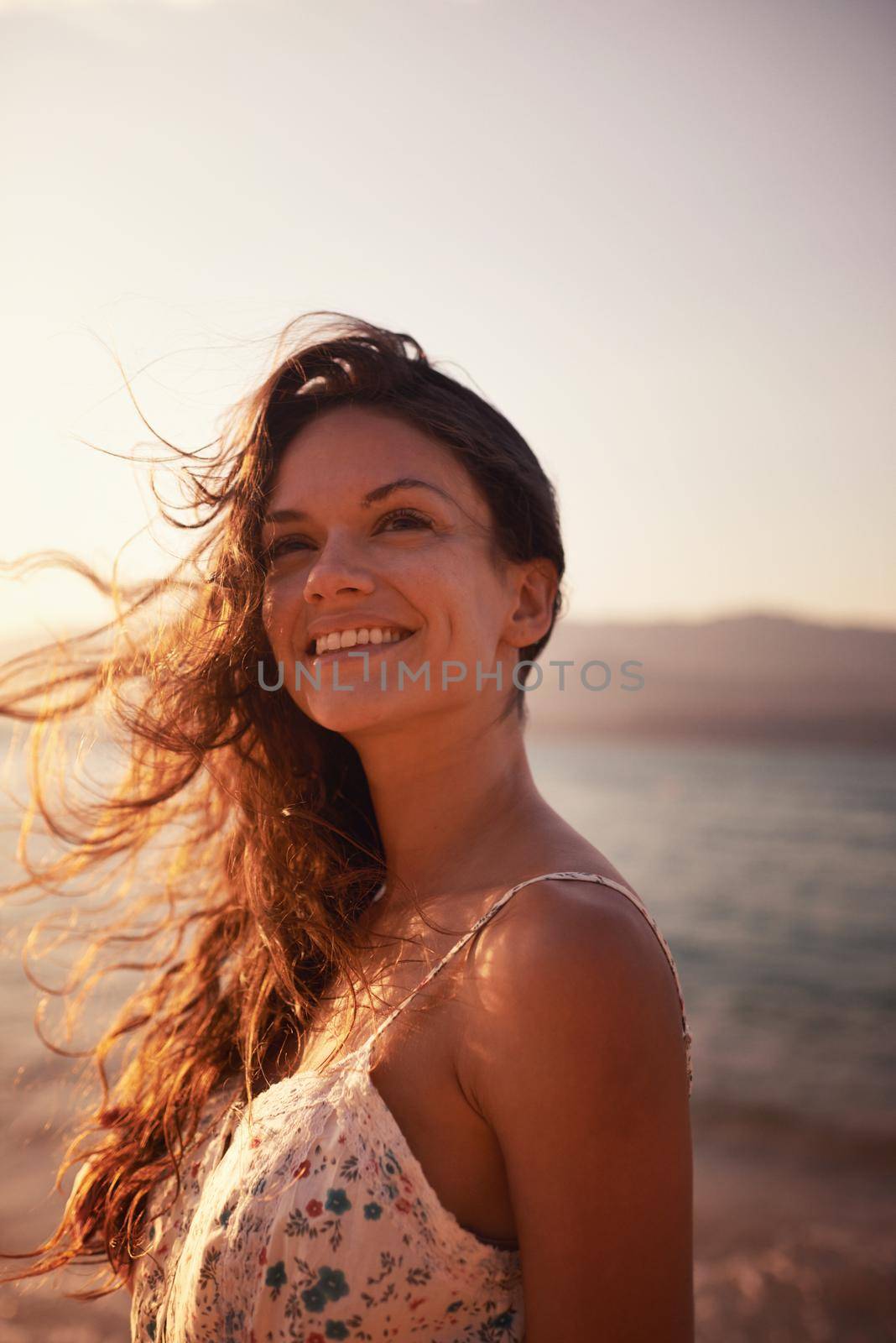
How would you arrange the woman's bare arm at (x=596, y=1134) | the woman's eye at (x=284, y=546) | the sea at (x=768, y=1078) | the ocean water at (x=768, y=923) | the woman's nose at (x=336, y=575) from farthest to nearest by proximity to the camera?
the ocean water at (x=768, y=923)
the sea at (x=768, y=1078)
the woman's eye at (x=284, y=546)
the woman's nose at (x=336, y=575)
the woman's bare arm at (x=596, y=1134)

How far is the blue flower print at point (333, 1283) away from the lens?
5.07 feet

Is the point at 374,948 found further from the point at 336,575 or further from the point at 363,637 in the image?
the point at 336,575

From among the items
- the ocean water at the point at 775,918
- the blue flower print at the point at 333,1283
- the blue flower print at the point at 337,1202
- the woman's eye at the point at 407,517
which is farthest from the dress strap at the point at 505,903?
the ocean water at the point at 775,918

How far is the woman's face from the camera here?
2166 mm

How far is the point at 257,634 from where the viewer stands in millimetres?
2492

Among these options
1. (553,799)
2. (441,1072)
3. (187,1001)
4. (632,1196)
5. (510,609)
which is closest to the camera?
(632,1196)

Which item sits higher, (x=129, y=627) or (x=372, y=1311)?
(x=129, y=627)

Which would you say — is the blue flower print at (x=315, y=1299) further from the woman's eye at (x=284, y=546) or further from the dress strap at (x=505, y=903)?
the woman's eye at (x=284, y=546)

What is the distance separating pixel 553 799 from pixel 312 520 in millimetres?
23474

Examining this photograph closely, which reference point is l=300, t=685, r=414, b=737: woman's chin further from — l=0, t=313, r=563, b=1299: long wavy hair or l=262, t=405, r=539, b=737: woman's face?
l=0, t=313, r=563, b=1299: long wavy hair

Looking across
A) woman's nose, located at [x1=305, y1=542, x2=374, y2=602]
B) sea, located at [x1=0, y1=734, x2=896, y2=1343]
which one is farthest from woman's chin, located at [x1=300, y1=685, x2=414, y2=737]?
sea, located at [x1=0, y1=734, x2=896, y2=1343]

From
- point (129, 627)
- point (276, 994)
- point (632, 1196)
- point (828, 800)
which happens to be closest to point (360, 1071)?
point (632, 1196)

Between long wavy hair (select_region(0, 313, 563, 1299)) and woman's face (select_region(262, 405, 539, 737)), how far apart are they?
0.09 m

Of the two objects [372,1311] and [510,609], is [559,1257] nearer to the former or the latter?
[372,1311]
